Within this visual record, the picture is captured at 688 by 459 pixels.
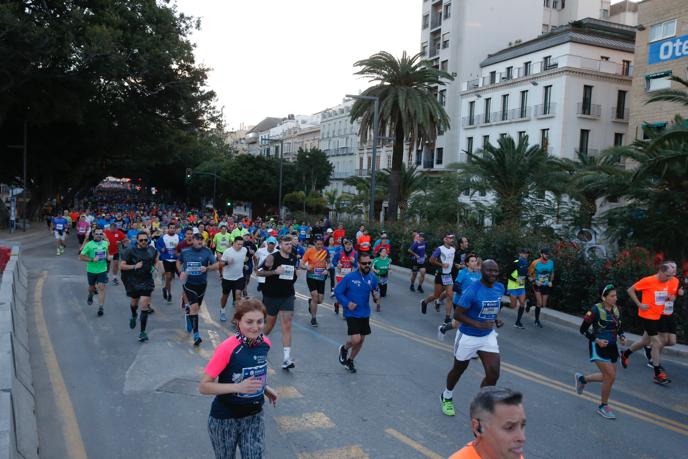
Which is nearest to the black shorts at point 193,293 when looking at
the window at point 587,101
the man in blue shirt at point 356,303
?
the man in blue shirt at point 356,303

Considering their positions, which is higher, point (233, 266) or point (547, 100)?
point (547, 100)

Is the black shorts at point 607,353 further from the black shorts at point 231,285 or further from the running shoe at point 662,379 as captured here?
the black shorts at point 231,285

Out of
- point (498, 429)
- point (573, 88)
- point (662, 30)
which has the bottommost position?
point (498, 429)

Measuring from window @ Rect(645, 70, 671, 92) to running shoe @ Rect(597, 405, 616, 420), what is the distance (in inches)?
1146

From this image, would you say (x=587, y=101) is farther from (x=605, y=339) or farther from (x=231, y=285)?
(x=605, y=339)

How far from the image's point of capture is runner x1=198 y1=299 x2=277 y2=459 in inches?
156

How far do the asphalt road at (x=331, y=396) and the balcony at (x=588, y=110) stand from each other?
32.0 m

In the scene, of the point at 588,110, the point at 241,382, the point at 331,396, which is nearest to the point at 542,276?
the point at 331,396

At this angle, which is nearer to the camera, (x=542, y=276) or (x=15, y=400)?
(x=15, y=400)

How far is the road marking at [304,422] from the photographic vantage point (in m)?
6.26

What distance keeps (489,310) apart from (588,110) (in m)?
38.1

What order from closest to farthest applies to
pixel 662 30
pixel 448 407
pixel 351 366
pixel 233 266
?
pixel 448 407, pixel 351 366, pixel 233 266, pixel 662 30

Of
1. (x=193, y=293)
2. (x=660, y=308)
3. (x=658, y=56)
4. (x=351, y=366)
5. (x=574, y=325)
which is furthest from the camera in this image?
(x=658, y=56)

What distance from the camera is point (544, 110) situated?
136 ft
